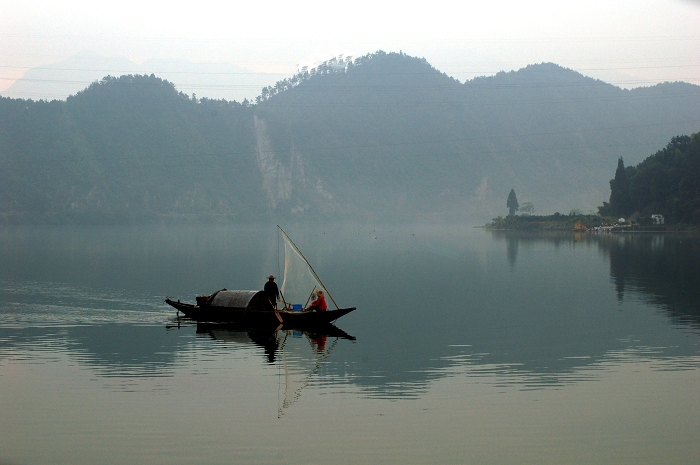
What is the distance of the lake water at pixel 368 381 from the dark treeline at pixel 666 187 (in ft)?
332

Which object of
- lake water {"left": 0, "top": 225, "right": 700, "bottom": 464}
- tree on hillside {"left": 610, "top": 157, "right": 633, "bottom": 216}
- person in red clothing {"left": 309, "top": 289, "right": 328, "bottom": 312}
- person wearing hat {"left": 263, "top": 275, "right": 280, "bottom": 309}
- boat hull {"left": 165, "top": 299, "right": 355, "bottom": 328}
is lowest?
lake water {"left": 0, "top": 225, "right": 700, "bottom": 464}

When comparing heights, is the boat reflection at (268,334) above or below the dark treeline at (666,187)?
below

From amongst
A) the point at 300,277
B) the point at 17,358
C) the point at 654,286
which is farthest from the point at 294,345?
the point at 654,286

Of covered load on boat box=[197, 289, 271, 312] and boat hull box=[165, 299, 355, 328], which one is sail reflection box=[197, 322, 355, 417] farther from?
A: covered load on boat box=[197, 289, 271, 312]

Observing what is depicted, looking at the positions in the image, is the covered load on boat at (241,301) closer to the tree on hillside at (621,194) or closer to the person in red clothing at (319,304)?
the person in red clothing at (319,304)

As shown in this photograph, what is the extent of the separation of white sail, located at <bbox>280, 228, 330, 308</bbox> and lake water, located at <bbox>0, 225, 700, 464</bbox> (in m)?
2.30

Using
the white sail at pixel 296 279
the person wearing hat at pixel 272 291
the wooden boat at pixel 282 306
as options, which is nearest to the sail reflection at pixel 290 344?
the wooden boat at pixel 282 306

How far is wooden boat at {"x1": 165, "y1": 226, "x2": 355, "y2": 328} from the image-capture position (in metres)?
38.8

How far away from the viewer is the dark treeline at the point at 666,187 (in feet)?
494

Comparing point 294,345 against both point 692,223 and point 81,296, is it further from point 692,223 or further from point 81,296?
point 692,223

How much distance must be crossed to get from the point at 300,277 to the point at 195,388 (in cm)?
1586

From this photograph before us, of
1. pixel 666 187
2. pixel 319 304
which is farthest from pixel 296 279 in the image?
pixel 666 187

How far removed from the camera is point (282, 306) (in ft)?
135

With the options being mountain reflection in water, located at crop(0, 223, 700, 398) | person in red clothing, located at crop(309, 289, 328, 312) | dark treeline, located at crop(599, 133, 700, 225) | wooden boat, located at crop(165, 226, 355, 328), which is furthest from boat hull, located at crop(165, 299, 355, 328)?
dark treeline, located at crop(599, 133, 700, 225)
